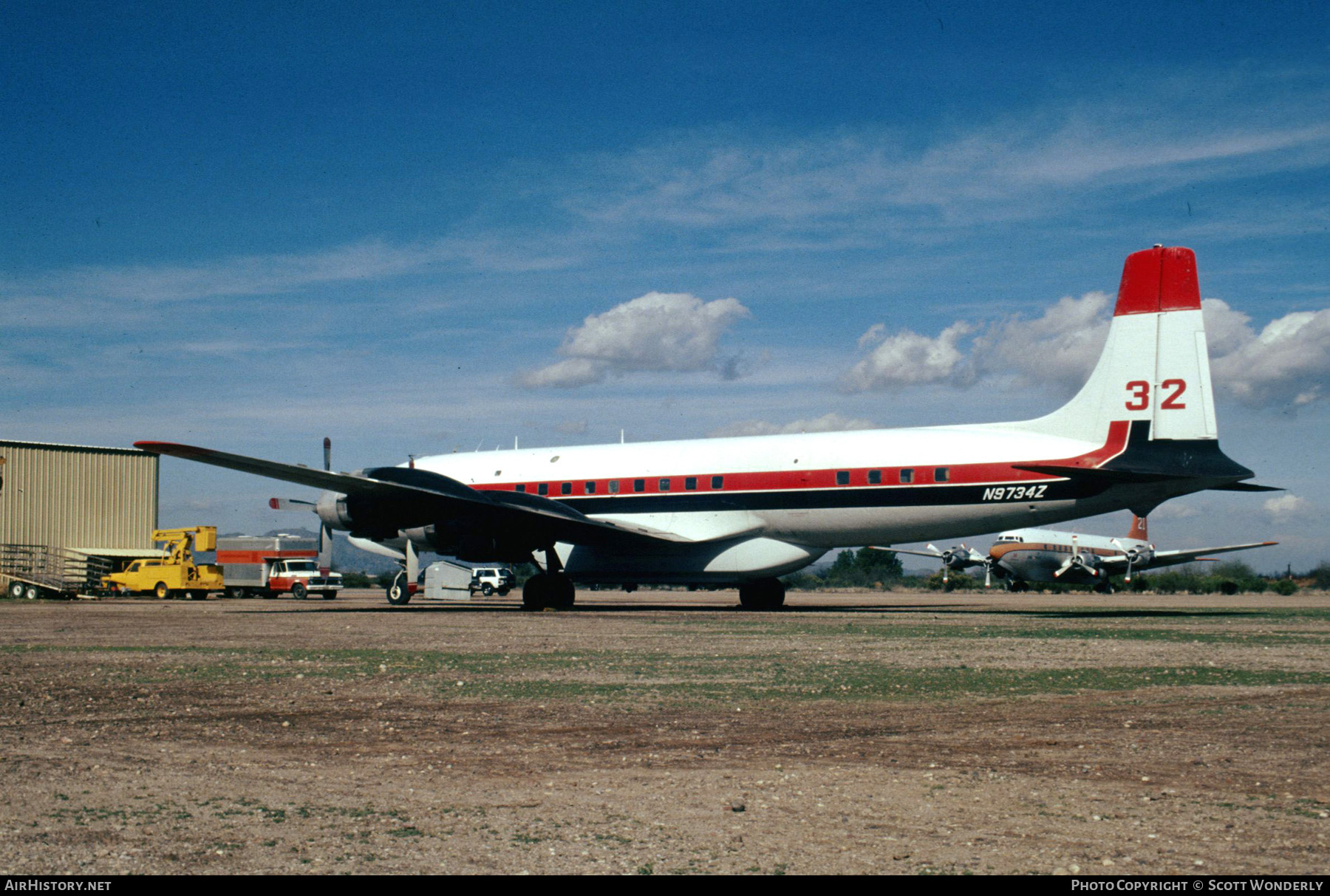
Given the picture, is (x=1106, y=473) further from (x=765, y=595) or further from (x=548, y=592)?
(x=548, y=592)

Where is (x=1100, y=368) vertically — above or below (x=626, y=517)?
above

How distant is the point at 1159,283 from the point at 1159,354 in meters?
1.46

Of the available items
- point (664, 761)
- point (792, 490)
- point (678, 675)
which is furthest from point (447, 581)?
point (664, 761)

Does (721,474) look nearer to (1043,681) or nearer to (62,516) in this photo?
(1043,681)

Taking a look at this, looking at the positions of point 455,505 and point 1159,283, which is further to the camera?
point 455,505

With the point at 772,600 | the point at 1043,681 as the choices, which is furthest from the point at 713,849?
the point at 772,600

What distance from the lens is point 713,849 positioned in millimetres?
4750

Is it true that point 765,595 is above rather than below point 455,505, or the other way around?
below

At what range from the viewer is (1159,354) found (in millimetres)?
21953

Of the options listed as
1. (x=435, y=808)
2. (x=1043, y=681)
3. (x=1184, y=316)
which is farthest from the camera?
(x=1184, y=316)

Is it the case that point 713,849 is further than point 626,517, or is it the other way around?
point 626,517

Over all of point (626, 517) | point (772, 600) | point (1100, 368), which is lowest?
point (772, 600)


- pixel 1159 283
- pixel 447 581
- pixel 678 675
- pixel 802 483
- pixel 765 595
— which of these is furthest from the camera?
pixel 447 581
